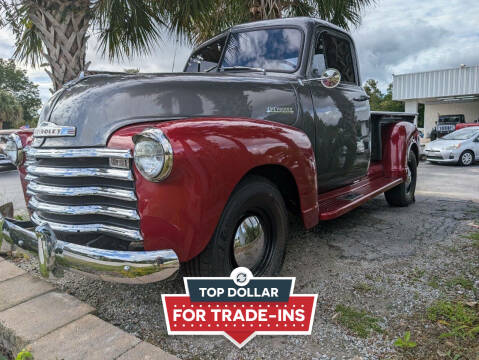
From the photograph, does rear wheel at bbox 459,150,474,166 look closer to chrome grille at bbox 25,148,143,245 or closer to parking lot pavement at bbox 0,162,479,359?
parking lot pavement at bbox 0,162,479,359

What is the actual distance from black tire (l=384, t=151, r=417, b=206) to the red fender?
1.16 ft

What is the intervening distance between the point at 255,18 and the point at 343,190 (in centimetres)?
452

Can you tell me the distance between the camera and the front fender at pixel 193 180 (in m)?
1.79

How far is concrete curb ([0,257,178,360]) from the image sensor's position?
1758 millimetres

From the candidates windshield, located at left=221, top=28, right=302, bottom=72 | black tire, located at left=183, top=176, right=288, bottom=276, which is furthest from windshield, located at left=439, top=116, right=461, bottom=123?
black tire, located at left=183, top=176, right=288, bottom=276

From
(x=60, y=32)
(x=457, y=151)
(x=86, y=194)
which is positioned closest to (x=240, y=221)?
(x=86, y=194)

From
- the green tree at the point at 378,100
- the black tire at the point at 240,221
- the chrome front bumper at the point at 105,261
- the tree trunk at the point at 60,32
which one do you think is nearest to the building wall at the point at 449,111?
the green tree at the point at 378,100

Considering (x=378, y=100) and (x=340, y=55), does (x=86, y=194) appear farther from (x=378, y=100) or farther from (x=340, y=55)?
(x=378, y=100)

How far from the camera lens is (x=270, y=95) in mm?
2730

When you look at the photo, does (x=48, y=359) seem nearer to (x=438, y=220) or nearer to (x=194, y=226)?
(x=194, y=226)

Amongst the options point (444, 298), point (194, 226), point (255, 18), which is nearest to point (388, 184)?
point (444, 298)

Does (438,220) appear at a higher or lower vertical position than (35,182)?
lower

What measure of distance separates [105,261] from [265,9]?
616 cm

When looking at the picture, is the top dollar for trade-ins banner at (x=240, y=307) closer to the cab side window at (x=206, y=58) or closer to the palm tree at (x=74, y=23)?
the cab side window at (x=206, y=58)
